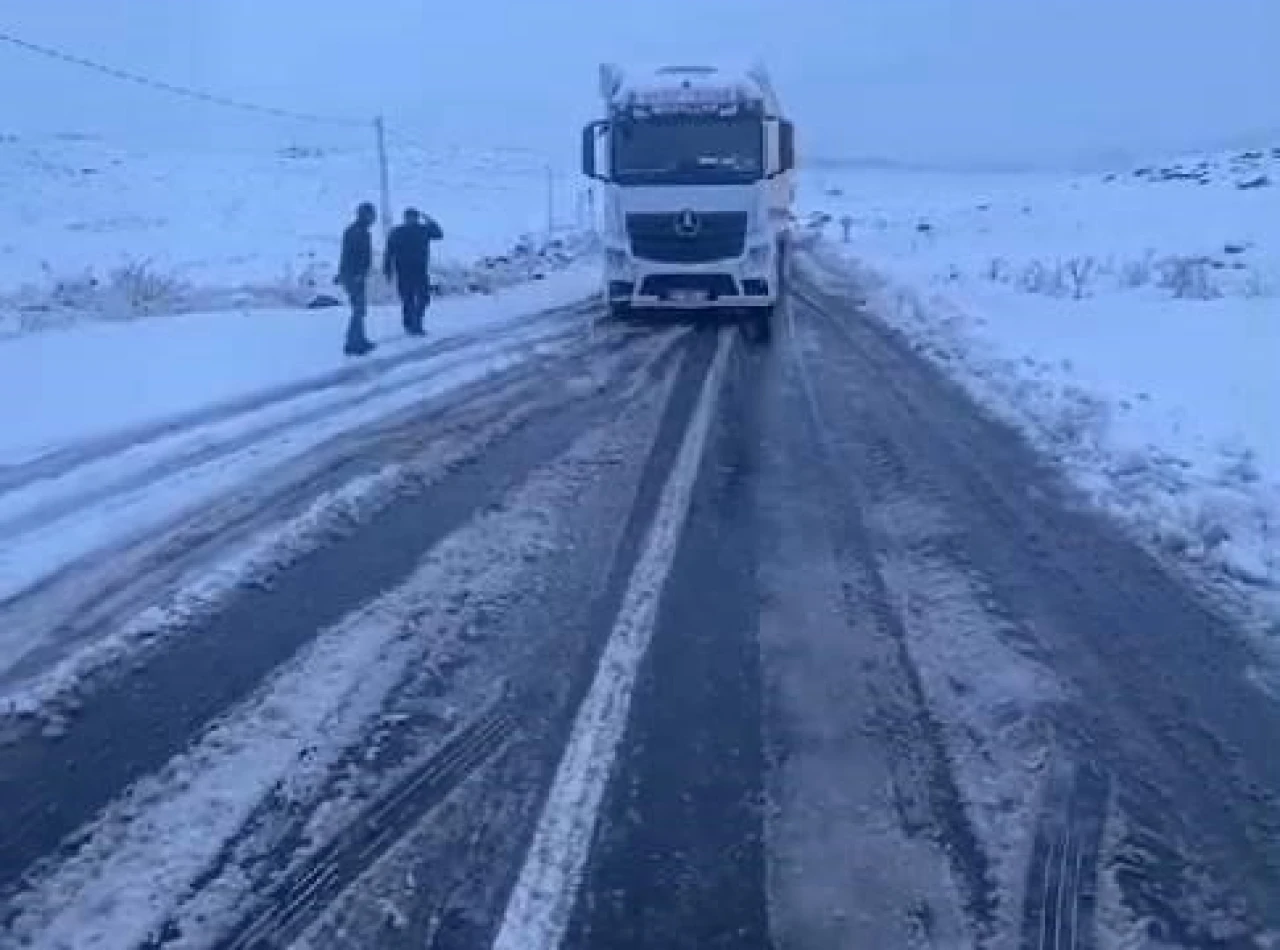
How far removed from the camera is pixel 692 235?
19.8 meters

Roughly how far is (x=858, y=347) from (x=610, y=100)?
5.58 metres

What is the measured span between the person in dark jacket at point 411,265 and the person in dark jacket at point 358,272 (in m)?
1.12

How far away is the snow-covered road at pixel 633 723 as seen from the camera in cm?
397

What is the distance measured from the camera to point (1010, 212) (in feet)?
199

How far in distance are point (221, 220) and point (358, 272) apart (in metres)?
39.4

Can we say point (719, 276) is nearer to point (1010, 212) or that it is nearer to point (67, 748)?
point (67, 748)

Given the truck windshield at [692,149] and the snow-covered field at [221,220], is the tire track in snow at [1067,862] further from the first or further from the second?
the snow-covered field at [221,220]

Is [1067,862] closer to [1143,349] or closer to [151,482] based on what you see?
[151,482]

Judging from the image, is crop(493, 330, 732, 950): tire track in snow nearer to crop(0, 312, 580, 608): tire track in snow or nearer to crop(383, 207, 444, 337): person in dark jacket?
crop(0, 312, 580, 608): tire track in snow

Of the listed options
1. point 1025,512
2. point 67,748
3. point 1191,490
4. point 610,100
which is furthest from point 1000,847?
point 610,100

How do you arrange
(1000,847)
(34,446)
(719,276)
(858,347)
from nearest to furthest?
(1000,847) < (34,446) < (858,347) < (719,276)

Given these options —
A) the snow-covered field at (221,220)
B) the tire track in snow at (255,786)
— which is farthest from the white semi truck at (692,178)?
the tire track in snow at (255,786)

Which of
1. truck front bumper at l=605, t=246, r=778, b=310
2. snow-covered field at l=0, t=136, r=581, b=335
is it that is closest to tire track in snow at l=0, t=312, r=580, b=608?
truck front bumper at l=605, t=246, r=778, b=310

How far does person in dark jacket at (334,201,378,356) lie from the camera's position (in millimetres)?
17016
